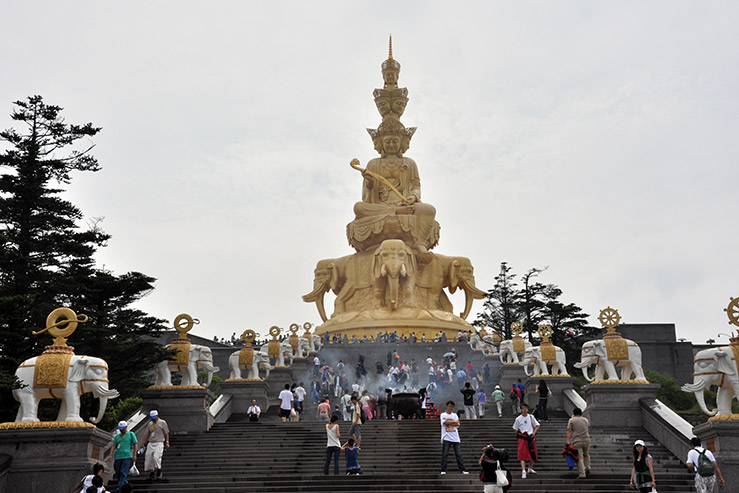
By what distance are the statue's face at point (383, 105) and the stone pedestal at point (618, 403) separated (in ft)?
82.3

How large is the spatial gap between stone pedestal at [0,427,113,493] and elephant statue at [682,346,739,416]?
8739mm

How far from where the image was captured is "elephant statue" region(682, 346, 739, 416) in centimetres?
1192

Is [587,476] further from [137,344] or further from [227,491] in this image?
[137,344]

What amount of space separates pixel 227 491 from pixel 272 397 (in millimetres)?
11013

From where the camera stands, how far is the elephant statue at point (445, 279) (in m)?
35.4

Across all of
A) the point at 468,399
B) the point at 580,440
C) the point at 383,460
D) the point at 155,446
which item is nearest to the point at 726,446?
the point at 580,440

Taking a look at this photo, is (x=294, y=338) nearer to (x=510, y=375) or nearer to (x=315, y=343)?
(x=315, y=343)

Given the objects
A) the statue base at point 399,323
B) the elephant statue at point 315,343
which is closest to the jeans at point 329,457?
the elephant statue at point 315,343

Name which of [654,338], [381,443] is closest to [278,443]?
[381,443]

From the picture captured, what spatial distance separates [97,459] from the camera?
11.7m

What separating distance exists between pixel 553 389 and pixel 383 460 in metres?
7.22

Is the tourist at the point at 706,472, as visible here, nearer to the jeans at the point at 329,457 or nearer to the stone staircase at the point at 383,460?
the stone staircase at the point at 383,460

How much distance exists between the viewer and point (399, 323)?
1272 inches

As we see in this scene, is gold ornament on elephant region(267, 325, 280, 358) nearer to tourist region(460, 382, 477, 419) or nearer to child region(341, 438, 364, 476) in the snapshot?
tourist region(460, 382, 477, 419)
